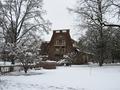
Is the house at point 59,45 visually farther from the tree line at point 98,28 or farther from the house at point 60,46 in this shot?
the tree line at point 98,28

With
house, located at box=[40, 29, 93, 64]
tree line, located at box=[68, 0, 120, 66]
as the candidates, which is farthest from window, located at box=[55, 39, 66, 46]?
tree line, located at box=[68, 0, 120, 66]

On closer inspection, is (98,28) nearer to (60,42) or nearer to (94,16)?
(94,16)

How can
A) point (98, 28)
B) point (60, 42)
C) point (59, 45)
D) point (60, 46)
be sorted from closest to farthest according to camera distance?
point (98, 28), point (60, 46), point (59, 45), point (60, 42)

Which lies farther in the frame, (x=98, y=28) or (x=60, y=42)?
(x=60, y=42)

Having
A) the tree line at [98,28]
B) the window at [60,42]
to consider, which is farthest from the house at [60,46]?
the tree line at [98,28]

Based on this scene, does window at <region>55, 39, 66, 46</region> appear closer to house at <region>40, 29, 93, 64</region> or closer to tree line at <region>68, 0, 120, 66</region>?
house at <region>40, 29, 93, 64</region>

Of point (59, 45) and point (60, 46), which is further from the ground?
point (59, 45)

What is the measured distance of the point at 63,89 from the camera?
14844mm

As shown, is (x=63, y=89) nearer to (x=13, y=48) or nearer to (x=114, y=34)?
(x=13, y=48)

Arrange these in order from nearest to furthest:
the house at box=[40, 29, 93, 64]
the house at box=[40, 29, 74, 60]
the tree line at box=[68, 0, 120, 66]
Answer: the tree line at box=[68, 0, 120, 66] < the house at box=[40, 29, 93, 64] < the house at box=[40, 29, 74, 60]

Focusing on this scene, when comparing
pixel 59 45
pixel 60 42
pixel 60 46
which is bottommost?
pixel 60 46

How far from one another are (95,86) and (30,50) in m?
Answer: 14.9

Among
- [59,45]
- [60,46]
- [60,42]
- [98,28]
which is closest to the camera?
[98,28]

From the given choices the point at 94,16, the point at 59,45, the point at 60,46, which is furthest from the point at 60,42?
the point at 94,16
